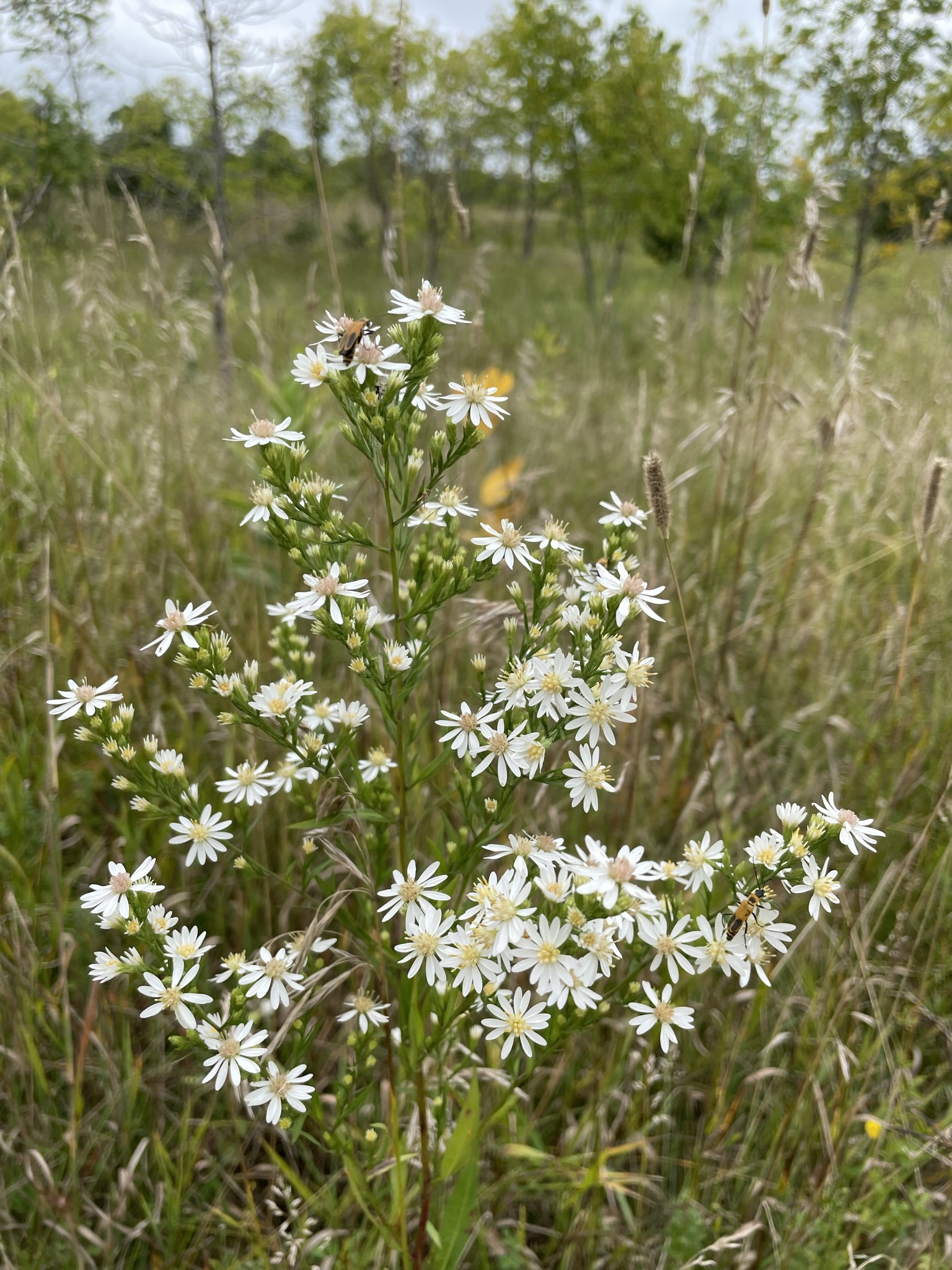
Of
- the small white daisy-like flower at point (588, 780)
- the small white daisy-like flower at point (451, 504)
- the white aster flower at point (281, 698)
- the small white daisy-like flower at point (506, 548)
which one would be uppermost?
the small white daisy-like flower at point (451, 504)

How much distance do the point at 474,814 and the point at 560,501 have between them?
3254mm

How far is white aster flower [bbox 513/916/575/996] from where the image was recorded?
1051mm

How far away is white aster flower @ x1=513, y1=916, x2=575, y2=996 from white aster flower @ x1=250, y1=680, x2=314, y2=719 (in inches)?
20.3

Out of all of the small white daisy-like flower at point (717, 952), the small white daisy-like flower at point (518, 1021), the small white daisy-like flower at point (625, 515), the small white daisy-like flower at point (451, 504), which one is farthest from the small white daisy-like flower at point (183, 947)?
the small white daisy-like flower at point (625, 515)

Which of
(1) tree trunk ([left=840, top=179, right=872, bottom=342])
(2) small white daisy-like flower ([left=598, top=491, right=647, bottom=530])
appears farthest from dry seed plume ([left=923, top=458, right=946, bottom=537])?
(1) tree trunk ([left=840, top=179, right=872, bottom=342])

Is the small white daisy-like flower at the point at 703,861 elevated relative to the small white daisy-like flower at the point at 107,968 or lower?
elevated

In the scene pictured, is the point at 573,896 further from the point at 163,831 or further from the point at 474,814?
the point at 163,831

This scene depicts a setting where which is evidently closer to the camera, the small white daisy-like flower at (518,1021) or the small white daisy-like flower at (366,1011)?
the small white daisy-like flower at (518,1021)

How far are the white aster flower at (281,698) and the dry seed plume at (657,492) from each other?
2.40 feet

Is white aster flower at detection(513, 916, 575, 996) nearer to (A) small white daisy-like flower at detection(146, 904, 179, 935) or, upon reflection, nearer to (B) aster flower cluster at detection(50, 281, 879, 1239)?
(B) aster flower cluster at detection(50, 281, 879, 1239)

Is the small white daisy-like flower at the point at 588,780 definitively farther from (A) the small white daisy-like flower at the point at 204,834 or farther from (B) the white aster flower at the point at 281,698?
(A) the small white daisy-like flower at the point at 204,834

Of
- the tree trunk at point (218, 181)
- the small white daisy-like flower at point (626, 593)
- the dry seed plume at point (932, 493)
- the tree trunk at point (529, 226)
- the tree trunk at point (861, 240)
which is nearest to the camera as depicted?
the small white daisy-like flower at point (626, 593)

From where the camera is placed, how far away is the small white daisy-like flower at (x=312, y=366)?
4.09ft

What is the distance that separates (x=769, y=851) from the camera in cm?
116
